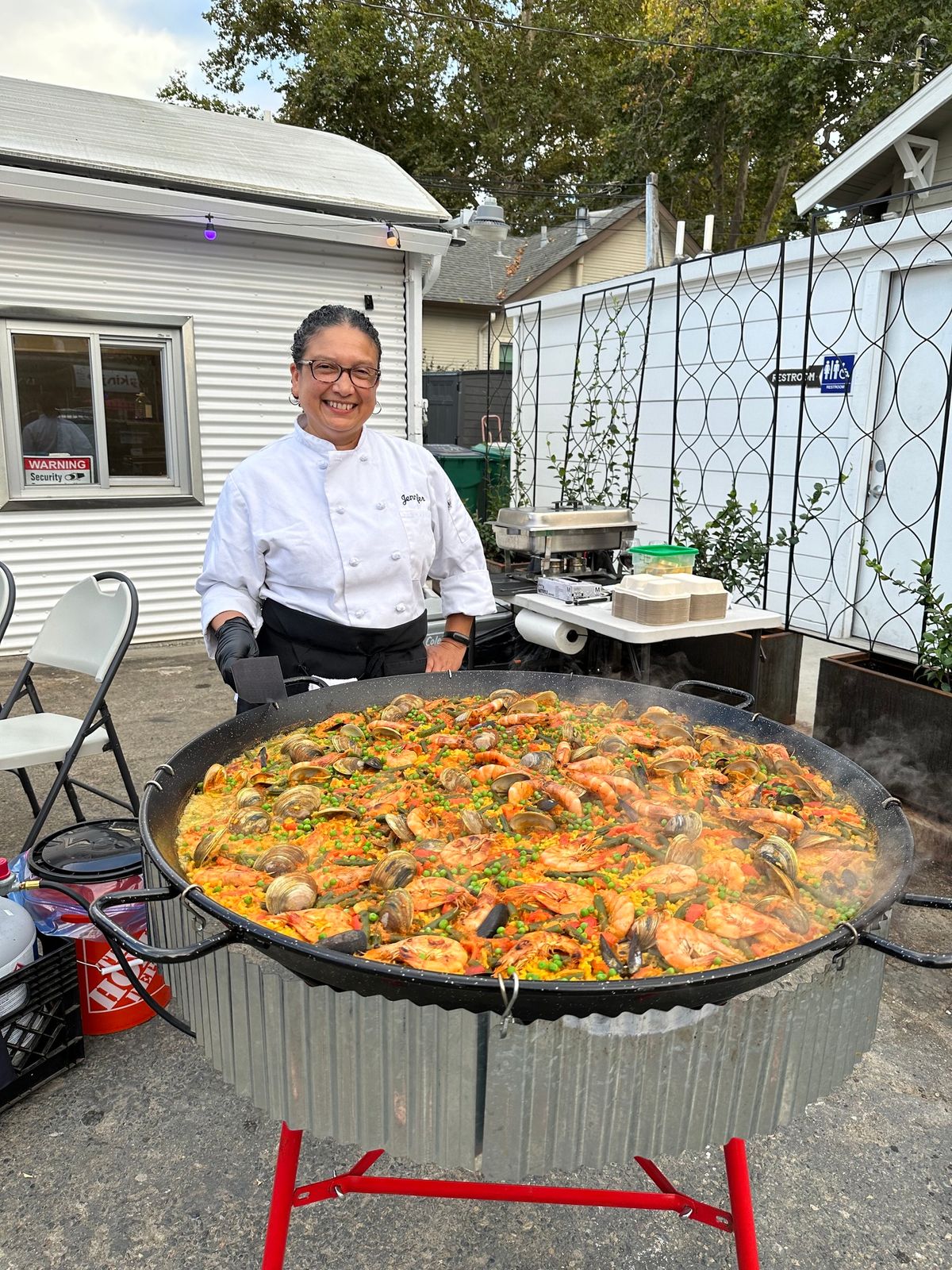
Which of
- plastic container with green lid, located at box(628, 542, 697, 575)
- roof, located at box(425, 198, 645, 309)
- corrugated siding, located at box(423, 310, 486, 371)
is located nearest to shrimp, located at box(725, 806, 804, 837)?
plastic container with green lid, located at box(628, 542, 697, 575)

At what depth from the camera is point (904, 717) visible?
402 centimetres

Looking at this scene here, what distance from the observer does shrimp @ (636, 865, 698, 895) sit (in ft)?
5.24

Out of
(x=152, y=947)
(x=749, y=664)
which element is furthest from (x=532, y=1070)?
(x=749, y=664)

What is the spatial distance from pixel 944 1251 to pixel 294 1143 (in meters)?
1.61

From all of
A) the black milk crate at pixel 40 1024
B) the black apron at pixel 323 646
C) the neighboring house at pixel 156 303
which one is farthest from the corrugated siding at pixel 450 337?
the black milk crate at pixel 40 1024

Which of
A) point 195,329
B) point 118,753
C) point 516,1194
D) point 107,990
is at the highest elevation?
point 195,329

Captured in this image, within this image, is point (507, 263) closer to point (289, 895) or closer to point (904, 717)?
point (904, 717)

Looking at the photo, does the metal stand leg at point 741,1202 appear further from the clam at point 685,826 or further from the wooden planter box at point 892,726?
the wooden planter box at point 892,726

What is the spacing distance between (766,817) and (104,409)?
6.87 m

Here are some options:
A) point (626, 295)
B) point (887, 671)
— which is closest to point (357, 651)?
point (887, 671)

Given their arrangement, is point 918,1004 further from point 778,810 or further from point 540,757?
point 540,757

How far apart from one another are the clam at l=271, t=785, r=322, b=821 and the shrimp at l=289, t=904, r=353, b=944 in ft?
1.36

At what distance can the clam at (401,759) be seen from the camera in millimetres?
2230

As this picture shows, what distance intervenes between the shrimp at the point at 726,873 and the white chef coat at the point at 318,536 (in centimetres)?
154
